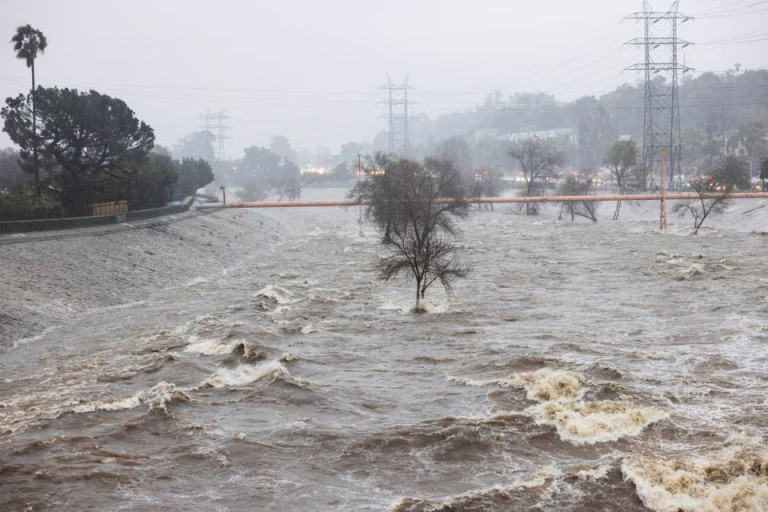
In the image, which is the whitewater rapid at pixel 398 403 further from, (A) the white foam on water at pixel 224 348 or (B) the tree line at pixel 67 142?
(B) the tree line at pixel 67 142

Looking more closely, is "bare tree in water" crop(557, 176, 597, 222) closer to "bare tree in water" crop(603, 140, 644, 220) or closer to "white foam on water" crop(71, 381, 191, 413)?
"bare tree in water" crop(603, 140, 644, 220)

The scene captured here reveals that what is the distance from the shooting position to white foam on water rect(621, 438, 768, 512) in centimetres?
1587

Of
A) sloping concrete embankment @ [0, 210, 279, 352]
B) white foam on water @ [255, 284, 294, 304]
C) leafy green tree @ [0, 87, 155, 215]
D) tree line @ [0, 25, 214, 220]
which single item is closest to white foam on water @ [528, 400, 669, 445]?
sloping concrete embankment @ [0, 210, 279, 352]

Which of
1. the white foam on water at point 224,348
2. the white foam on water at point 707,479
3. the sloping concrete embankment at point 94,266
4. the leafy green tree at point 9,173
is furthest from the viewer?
the leafy green tree at point 9,173

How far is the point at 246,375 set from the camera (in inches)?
1049

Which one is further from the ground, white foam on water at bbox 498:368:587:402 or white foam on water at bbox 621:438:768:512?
white foam on water at bbox 498:368:587:402

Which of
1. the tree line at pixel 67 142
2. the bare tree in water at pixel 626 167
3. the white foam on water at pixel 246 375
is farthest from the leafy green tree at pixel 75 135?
the bare tree in water at pixel 626 167

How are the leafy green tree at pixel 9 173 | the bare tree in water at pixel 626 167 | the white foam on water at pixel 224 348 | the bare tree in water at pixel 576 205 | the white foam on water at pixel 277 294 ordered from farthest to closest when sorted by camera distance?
the bare tree in water at pixel 626 167 → the bare tree in water at pixel 576 205 → the leafy green tree at pixel 9 173 → the white foam on water at pixel 277 294 → the white foam on water at pixel 224 348

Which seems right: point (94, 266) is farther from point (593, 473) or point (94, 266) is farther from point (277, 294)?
point (593, 473)

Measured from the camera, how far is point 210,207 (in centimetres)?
10606

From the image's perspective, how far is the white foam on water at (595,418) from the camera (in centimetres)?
2003

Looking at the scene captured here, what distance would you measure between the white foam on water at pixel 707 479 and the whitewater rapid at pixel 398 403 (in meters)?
0.05

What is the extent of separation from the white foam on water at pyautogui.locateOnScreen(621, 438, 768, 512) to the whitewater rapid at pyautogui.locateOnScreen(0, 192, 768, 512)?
5 cm

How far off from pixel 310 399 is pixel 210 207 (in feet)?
280
